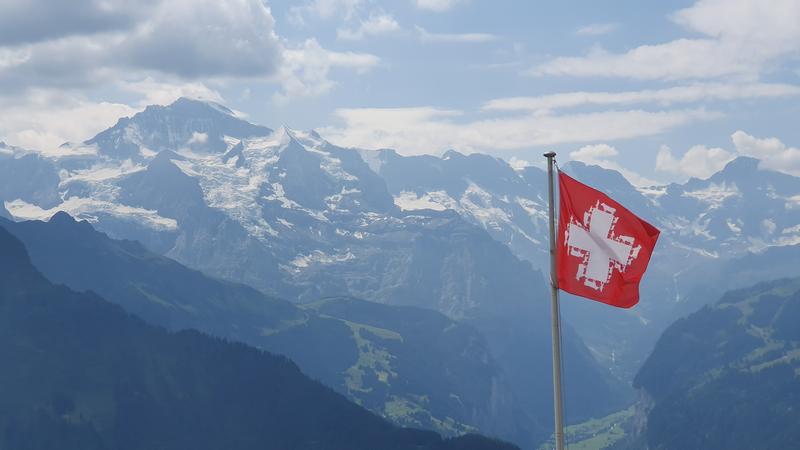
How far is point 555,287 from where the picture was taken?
50.1 m

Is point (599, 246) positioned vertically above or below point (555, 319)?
above

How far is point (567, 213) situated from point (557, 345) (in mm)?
6533

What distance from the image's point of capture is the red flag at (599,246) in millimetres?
49531

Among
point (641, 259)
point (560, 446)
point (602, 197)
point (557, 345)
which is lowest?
point (560, 446)

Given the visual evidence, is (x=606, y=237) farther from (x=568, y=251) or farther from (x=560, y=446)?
(x=560, y=446)

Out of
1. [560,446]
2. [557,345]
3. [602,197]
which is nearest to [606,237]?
[602,197]

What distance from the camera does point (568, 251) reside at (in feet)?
165

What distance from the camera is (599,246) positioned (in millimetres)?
49781

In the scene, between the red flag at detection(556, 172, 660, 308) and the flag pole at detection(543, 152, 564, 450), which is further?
the red flag at detection(556, 172, 660, 308)

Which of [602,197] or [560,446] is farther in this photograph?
[602,197]

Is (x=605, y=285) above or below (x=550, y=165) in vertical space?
below

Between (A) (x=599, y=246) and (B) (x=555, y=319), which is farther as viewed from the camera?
(A) (x=599, y=246)

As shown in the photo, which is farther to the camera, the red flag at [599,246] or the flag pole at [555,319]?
the red flag at [599,246]

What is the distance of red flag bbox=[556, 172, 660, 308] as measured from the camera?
49531 mm
